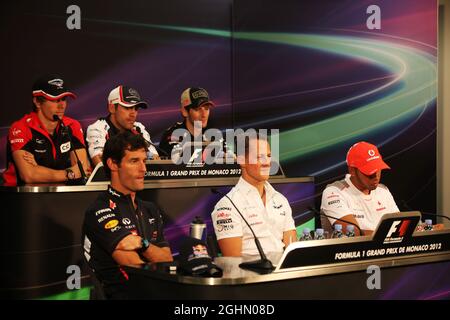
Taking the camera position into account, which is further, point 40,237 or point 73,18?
point 73,18

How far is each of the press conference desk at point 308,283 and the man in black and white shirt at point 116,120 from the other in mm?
2251

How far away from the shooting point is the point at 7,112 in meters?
6.09

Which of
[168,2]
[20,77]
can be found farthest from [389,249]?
[168,2]

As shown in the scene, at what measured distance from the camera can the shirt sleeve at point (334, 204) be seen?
179 inches

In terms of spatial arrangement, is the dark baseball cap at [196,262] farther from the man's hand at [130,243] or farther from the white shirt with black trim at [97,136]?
the white shirt with black trim at [97,136]

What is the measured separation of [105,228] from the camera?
3.29 metres

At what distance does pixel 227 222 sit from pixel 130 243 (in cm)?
65

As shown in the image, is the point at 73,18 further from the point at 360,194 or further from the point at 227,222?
the point at 227,222

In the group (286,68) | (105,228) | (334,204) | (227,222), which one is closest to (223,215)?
(227,222)

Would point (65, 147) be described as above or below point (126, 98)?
below

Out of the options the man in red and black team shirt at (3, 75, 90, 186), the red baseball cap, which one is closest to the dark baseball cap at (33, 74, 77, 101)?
the man in red and black team shirt at (3, 75, 90, 186)

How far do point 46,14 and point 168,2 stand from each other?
51.8 inches

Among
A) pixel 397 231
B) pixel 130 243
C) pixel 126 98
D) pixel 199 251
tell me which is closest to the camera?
pixel 199 251

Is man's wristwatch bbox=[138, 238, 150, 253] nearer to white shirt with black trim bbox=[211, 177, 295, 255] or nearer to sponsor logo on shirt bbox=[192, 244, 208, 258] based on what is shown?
sponsor logo on shirt bbox=[192, 244, 208, 258]
